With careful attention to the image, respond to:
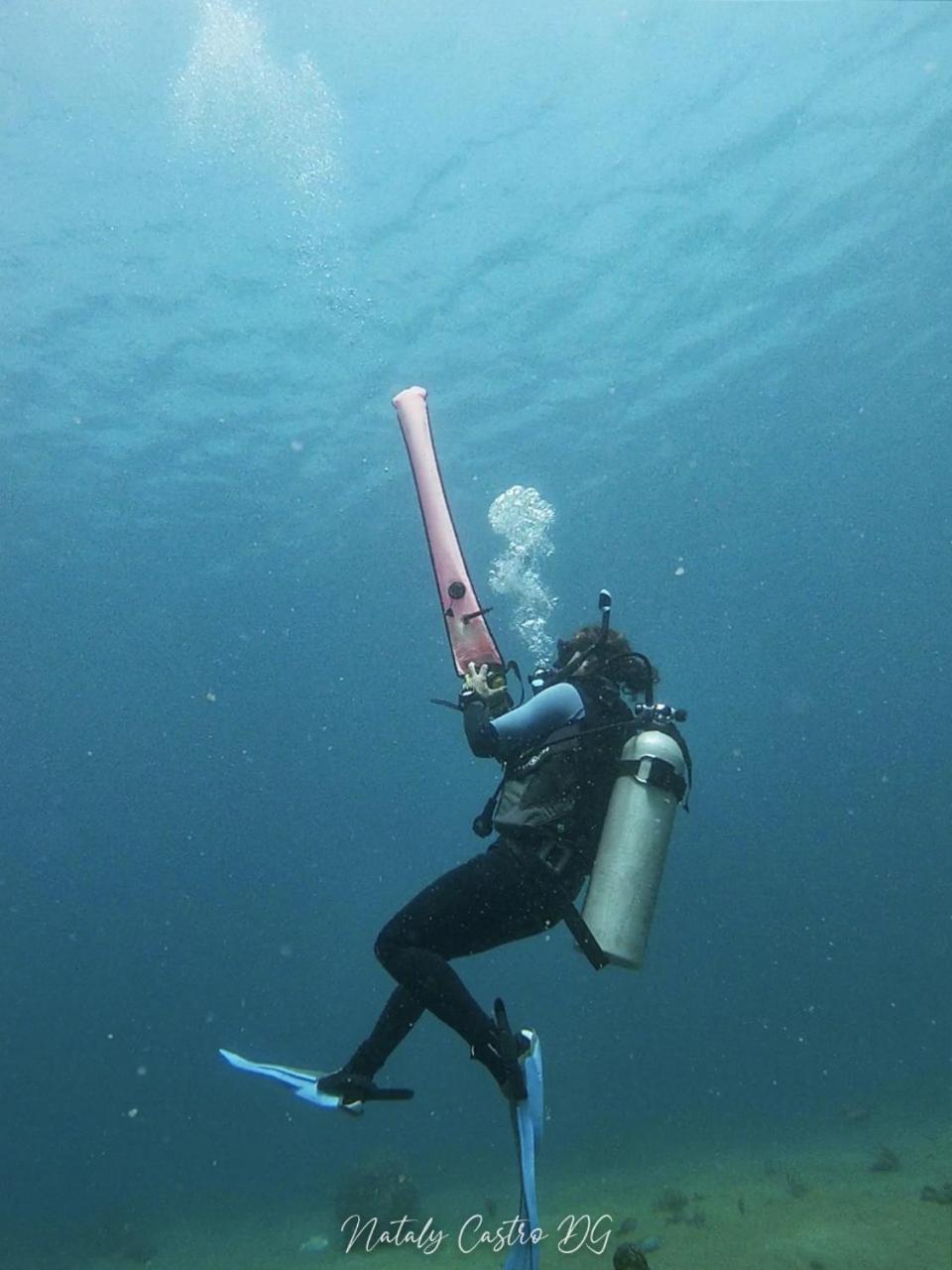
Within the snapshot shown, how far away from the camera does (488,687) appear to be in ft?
17.8

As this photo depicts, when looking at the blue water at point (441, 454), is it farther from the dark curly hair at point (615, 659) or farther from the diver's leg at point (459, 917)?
the diver's leg at point (459, 917)

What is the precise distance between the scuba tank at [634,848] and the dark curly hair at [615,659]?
1.33 ft

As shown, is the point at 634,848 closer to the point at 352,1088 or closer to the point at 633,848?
the point at 633,848

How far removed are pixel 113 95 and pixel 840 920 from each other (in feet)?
247

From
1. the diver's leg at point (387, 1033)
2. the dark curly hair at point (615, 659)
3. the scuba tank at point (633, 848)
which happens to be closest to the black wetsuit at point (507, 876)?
the diver's leg at point (387, 1033)

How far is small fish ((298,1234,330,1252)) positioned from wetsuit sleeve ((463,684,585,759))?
1673cm

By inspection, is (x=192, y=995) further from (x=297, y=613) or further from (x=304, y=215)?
(x=304, y=215)

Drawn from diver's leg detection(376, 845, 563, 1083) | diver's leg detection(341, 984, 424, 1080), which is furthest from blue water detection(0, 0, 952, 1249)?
diver's leg detection(341, 984, 424, 1080)

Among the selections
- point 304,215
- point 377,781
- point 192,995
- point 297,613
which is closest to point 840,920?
point 377,781

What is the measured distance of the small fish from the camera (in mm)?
17000

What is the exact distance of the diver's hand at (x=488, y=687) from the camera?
210 inches

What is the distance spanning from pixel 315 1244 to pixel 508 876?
55.2 ft

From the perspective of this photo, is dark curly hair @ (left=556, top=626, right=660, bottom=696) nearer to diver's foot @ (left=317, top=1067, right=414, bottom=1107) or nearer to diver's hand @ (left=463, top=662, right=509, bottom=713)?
diver's hand @ (left=463, top=662, right=509, bottom=713)

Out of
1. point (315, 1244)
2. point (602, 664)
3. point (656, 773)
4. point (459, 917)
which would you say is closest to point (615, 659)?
point (602, 664)
